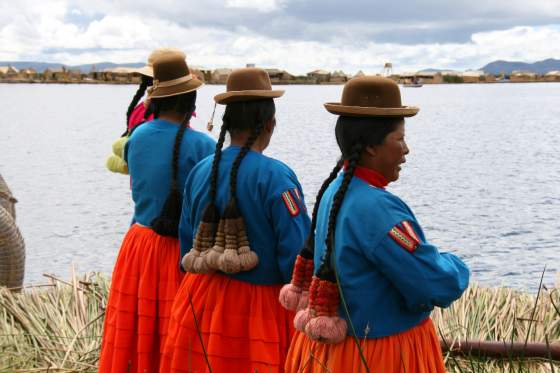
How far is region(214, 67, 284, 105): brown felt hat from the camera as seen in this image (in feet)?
9.30

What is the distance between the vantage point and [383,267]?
2.18 metres

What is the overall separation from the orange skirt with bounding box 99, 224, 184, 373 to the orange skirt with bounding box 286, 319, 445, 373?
1.11 m

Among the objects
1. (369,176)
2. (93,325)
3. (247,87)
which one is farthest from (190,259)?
(93,325)

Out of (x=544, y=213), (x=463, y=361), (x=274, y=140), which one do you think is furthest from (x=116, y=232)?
(x=274, y=140)

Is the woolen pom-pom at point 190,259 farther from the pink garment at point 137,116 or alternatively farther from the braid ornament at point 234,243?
the pink garment at point 137,116

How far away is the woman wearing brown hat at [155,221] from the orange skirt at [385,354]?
1.11 metres

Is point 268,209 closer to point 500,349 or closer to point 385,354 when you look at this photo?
point 385,354

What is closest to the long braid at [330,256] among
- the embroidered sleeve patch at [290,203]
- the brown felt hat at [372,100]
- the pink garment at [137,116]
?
the brown felt hat at [372,100]

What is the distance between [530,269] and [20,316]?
24.6ft

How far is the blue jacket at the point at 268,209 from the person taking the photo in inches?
108

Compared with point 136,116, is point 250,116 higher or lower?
higher

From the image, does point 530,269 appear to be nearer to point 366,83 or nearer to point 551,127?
point 366,83

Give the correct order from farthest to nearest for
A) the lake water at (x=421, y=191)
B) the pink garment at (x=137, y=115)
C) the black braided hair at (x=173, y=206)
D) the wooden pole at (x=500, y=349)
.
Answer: the lake water at (x=421, y=191) → the pink garment at (x=137, y=115) → the wooden pole at (x=500, y=349) → the black braided hair at (x=173, y=206)

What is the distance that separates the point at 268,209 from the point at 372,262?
0.66 m
